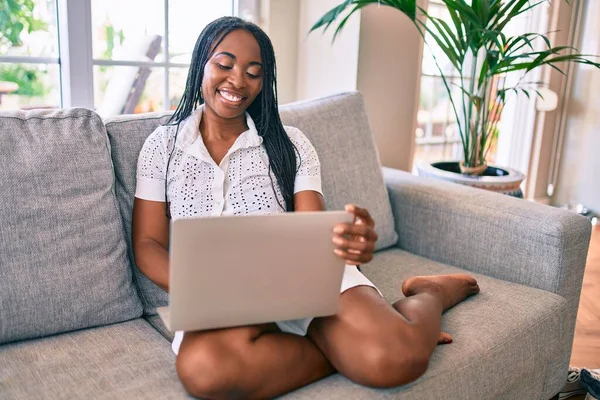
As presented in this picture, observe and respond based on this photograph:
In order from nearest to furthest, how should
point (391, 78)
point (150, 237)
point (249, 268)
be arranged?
point (249, 268), point (150, 237), point (391, 78)

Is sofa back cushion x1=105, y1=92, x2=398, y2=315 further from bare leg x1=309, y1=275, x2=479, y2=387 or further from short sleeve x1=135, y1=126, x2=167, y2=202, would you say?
bare leg x1=309, y1=275, x2=479, y2=387

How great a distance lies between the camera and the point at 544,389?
1568 mm

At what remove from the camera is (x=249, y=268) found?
3.24ft

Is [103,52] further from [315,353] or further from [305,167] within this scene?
[315,353]

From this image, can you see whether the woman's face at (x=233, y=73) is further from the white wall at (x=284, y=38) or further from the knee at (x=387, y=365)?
the white wall at (x=284, y=38)

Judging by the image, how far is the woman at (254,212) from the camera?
110 cm

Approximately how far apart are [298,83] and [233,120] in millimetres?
1185

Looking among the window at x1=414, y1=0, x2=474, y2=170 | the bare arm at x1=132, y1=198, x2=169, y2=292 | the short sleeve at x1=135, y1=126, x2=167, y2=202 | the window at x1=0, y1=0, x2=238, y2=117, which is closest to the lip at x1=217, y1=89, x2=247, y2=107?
the short sleeve at x1=135, y1=126, x2=167, y2=202

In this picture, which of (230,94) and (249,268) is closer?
Answer: (249,268)

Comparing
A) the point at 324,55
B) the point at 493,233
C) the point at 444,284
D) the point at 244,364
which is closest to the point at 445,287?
the point at 444,284

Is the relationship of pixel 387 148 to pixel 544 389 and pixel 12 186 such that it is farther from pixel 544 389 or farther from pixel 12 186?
pixel 12 186

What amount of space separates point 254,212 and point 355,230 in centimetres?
39

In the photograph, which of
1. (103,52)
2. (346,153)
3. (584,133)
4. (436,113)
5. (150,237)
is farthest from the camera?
(584,133)

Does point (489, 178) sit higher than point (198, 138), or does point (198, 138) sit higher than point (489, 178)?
point (198, 138)
